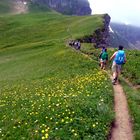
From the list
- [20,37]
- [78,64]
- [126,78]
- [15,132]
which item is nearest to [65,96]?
[15,132]

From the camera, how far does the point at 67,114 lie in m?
19.4

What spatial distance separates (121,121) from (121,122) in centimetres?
19

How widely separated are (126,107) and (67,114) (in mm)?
6105

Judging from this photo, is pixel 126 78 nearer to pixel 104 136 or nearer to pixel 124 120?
pixel 124 120

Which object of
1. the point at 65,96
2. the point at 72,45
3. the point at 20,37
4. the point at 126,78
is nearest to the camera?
the point at 65,96

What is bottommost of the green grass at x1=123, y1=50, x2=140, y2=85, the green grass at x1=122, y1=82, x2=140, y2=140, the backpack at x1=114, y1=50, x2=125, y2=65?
the green grass at x1=123, y1=50, x2=140, y2=85

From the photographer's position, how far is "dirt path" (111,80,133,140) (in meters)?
18.9

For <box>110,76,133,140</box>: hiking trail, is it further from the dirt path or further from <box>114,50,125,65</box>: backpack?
<box>114,50,125,65</box>: backpack

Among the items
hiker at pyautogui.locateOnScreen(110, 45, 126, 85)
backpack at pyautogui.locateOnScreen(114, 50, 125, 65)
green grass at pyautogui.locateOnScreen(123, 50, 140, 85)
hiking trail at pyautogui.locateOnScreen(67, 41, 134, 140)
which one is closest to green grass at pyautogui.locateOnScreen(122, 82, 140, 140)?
hiking trail at pyautogui.locateOnScreen(67, 41, 134, 140)

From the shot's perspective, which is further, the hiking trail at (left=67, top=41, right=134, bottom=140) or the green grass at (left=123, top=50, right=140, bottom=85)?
the green grass at (left=123, top=50, right=140, bottom=85)

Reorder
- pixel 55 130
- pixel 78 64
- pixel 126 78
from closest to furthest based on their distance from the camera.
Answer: pixel 55 130, pixel 126 78, pixel 78 64

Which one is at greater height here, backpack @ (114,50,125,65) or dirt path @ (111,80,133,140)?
backpack @ (114,50,125,65)

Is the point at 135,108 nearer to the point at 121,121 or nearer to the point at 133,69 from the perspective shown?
the point at 121,121

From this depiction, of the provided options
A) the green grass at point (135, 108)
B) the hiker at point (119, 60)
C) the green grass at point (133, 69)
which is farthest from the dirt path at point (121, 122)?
the green grass at point (133, 69)
